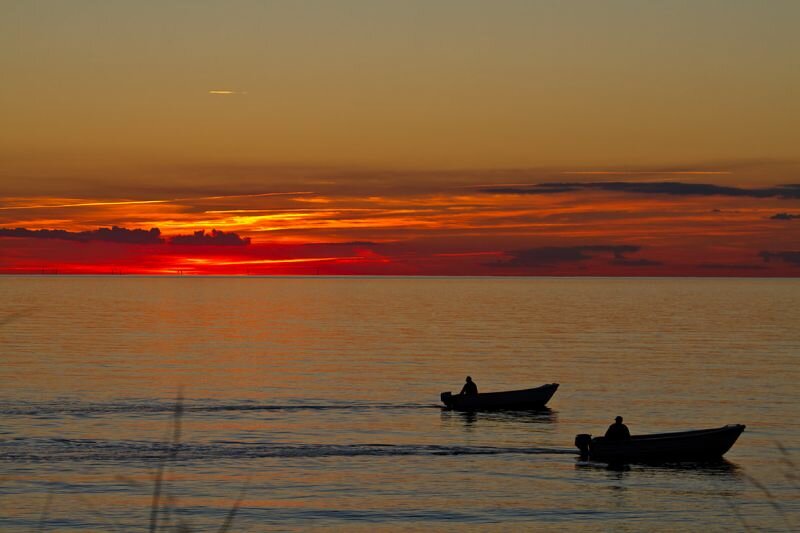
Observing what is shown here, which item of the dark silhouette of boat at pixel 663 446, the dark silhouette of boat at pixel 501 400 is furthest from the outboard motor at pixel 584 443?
the dark silhouette of boat at pixel 501 400

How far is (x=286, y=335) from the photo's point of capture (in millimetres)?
150125

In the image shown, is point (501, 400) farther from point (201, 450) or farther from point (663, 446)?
point (201, 450)

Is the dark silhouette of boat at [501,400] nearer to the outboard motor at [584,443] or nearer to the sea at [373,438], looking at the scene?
the sea at [373,438]

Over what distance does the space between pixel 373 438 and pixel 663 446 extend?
16.0 metres

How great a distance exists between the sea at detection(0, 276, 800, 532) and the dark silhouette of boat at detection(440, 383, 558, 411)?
0.81 meters

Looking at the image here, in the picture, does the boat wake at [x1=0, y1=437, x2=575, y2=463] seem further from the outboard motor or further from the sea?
the outboard motor

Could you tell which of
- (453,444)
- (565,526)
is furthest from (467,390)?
(565,526)

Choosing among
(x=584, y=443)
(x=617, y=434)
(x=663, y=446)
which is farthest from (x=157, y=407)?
(x=663, y=446)

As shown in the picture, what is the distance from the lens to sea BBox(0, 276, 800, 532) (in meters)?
39.0

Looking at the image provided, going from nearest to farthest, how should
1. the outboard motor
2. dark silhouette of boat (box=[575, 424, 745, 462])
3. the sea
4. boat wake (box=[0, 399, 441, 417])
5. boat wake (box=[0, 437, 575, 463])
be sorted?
the sea → dark silhouette of boat (box=[575, 424, 745, 462]) → boat wake (box=[0, 437, 575, 463]) → the outboard motor → boat wake (box=[0, 399, 441, 417])

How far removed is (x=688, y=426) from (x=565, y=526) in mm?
27983

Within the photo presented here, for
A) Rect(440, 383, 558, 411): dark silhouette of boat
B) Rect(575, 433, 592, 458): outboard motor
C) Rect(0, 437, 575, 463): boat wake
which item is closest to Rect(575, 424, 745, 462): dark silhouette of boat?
Rect(575, 433, 592, 458): outboard motor

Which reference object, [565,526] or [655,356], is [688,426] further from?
[655,356]

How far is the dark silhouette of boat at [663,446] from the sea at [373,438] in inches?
27.3
